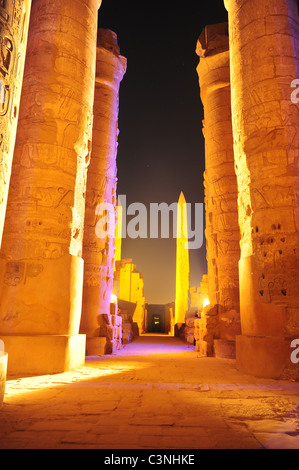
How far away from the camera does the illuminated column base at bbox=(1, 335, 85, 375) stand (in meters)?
4.09

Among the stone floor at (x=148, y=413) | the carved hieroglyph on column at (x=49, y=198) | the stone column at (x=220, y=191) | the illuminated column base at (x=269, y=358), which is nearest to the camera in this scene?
the stone floor at (x=148, y=413)

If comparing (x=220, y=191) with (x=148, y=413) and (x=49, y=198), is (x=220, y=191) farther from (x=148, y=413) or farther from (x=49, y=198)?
(x=148, y=413)

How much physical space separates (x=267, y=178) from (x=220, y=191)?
3.69 m

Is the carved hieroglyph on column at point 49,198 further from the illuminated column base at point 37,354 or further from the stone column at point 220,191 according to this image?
the stone column at point 220,191

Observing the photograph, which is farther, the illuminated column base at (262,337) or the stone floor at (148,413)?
the illuminated column base at (262,337)

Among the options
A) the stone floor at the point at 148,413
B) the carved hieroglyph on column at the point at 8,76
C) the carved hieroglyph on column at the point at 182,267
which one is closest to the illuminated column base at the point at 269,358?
the stone floor at the point at 148,413

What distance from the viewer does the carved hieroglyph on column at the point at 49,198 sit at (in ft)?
14.2

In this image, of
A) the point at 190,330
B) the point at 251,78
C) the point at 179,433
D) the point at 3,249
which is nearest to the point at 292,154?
the point at 251,78

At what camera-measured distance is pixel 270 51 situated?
16.6 feet

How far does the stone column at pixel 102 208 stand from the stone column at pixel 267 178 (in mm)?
3968

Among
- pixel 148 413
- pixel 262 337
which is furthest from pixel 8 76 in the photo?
pixel 262 337

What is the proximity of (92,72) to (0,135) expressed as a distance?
4104mm

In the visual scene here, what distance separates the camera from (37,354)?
4.16 m
